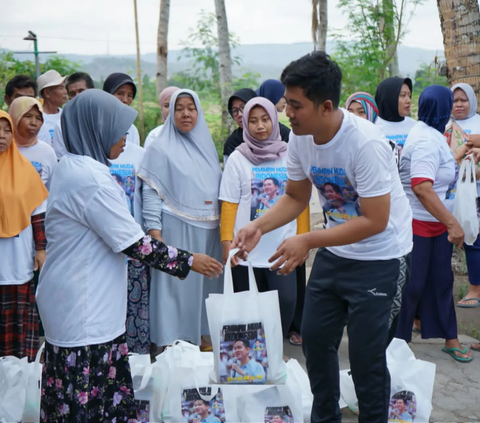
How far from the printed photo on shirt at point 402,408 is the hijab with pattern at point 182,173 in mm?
1830

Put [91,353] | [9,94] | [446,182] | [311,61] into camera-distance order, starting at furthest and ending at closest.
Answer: [9,94], [446,182], [91,353], [311,61]

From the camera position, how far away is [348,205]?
9.33 feet

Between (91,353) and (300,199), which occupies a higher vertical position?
(300,199)

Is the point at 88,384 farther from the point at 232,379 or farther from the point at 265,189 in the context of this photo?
the point at 265,189

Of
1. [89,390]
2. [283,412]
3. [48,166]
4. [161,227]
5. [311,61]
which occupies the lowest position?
[283,412]

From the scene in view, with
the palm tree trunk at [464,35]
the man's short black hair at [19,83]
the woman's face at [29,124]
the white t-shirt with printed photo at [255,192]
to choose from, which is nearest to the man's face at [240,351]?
the white t-shirt with printed photo at [255,192]

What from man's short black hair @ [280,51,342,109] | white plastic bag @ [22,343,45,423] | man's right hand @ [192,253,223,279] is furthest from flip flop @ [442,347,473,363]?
white plastic bag @ [22,343,45,423]

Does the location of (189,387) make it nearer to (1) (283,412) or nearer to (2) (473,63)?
(1) (283,412)

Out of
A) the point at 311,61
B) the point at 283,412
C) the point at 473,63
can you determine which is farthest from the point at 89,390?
the point at 473,63

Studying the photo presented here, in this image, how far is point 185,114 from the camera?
14.6 feet

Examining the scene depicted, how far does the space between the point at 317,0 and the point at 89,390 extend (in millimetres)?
15964

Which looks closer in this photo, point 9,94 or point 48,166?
point 48,166

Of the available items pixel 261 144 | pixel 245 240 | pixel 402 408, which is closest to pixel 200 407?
pixel 245 240

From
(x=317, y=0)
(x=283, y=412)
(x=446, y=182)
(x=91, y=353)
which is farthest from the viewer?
(x=317, y=0)
